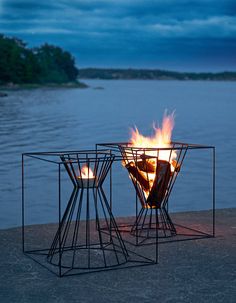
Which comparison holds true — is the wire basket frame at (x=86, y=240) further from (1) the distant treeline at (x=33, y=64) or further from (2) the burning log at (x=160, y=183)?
(1) the distant treeline at (x=33, y=64)

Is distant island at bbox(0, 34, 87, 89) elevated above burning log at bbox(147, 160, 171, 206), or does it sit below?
above

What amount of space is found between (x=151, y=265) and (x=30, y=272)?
96cm

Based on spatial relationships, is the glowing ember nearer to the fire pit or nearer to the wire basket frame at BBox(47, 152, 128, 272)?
the fire pit

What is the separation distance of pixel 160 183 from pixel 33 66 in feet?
354

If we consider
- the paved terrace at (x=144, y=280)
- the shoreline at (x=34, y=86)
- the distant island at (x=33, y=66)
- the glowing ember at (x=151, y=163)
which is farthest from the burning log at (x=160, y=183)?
the shoreline at (x=34, y=86)

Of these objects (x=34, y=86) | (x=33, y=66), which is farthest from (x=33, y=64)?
(x=34, y=86)

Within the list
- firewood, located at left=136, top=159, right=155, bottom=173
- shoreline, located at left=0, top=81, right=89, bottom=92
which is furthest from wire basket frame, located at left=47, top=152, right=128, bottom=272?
shoreline, located at left=0, top=81, right=89, bottom=92

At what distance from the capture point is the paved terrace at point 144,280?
185 inches

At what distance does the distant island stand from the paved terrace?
3807 inches

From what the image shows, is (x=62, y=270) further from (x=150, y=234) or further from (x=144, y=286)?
(x=150, y=234)

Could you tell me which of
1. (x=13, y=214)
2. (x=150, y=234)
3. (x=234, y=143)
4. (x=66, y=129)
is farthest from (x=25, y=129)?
(x=150, y=234)

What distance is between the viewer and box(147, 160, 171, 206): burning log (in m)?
6.29

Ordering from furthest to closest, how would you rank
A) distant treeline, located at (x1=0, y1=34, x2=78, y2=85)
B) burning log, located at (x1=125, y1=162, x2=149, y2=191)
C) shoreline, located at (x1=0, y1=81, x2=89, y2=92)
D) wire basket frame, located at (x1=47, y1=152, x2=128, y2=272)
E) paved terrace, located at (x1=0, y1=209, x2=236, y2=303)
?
shoreline, located at (x1=0, y1=81, x2=89, y2=92) < distant treeline, located at (x1=0, y1=34, x2=78, y2=85) < burning log, located at (x1=125, y1=162, x2=149, y2=191) < wire basket frame, located at (x1=47, y1=152, x2=128, y2=272) < paved terrace, located at (x1=0, y1=209, x2=236, y2=303)

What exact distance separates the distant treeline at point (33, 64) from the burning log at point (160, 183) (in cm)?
9622
